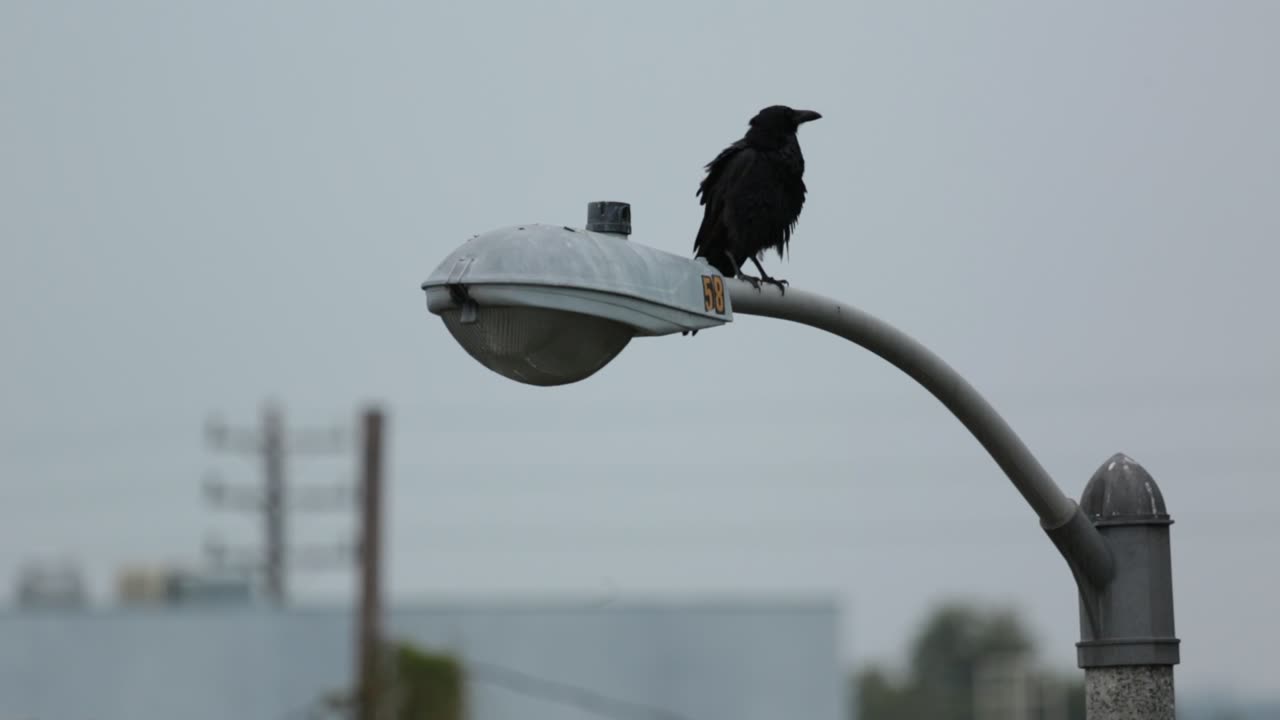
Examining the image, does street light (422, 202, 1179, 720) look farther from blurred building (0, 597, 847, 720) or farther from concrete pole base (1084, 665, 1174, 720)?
blurred building (0, 597, 847, 720)

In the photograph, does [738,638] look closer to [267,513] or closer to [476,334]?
[267,513]

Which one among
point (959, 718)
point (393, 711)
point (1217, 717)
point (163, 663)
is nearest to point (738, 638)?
point (163, 663)

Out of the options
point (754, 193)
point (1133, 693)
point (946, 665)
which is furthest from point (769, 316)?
point (946, 665)

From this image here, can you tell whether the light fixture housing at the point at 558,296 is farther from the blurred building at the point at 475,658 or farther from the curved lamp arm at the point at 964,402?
the blurred building at the point at 475,658

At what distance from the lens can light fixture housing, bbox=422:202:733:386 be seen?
4660mm

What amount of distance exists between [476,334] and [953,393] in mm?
1235

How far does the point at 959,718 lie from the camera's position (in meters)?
95.9

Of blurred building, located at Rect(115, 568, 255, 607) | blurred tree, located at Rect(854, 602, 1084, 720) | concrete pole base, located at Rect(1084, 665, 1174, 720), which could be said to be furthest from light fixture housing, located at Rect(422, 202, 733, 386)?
blurred tree, located at Rect(854, 602, 1084, 720)

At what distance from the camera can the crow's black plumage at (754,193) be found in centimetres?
678

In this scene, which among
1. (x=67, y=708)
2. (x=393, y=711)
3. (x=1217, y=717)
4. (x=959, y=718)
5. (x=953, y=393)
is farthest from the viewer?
(x=959, y=718)

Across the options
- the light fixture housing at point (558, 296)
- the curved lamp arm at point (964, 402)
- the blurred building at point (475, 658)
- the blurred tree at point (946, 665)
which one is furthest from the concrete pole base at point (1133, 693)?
the blurred tree at point (946, 665)

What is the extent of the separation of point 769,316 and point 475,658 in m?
23.9

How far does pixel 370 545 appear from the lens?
61.7 ft

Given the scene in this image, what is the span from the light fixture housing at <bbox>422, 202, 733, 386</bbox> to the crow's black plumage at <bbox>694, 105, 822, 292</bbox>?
150cm
